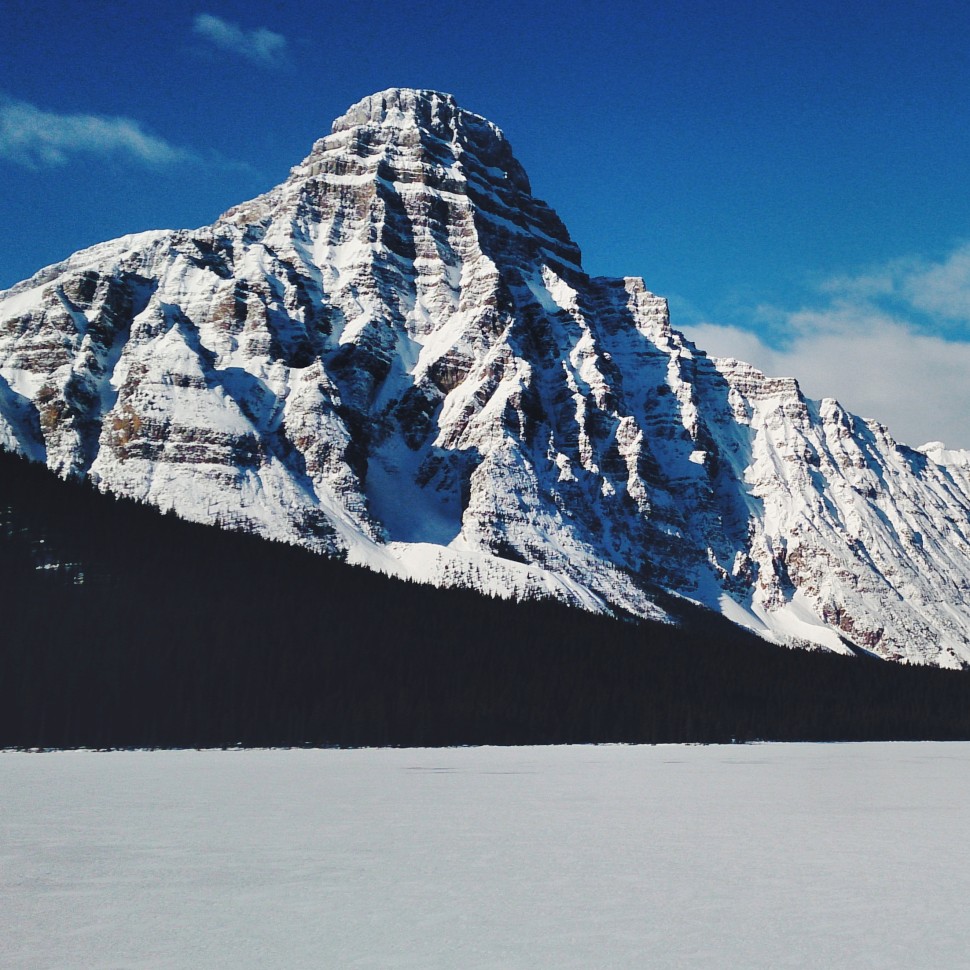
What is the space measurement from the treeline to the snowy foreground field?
44024 mm

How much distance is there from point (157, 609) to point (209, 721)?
69.8 feet

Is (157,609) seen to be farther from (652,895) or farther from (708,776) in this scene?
(652,895)

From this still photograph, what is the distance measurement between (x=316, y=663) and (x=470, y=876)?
275 feet

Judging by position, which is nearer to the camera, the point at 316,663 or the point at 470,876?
the point at 470,876

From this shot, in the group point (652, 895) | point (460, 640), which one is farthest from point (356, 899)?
point (460, 640)

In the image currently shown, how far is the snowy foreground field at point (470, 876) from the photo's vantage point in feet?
56.3

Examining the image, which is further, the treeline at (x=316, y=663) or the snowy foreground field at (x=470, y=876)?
the treeline at (x=316, y=663)

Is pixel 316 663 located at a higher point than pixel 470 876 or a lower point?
higher

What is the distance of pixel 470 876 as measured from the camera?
24.0 metres

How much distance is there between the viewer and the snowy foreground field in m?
17.2

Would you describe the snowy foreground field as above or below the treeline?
below

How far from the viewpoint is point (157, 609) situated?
108438 millimetres

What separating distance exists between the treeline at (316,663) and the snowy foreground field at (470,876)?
1733 inches

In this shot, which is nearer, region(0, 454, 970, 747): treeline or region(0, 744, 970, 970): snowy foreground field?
region(0, 744, 970, 970): snowy foreground field
